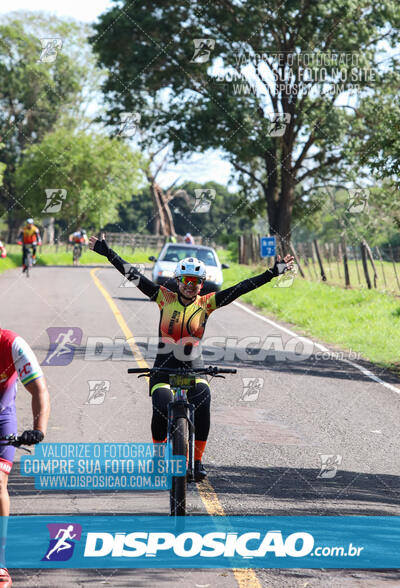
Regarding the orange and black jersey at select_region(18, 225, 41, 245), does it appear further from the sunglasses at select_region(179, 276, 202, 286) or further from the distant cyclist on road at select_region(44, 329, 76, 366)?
the sunglasses at select_region(179, 276, 202, 286)

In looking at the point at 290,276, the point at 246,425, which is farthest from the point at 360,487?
the point at 290,276

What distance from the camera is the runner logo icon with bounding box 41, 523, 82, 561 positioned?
5707 millimetres

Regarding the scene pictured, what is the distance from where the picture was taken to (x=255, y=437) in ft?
30.7

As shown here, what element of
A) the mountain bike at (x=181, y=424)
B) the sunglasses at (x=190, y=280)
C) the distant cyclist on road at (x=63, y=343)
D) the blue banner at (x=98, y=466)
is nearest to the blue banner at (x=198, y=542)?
the mountain bike at (x=181, y=424)

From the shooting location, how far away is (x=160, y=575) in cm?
537

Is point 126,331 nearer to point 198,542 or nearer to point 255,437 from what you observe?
point 255,437

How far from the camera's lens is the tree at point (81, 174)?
64938 millimetres

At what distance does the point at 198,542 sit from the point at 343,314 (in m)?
17.5

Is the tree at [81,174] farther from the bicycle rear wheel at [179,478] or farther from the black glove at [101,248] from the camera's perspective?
the bicycle rear wheel at [179,478]

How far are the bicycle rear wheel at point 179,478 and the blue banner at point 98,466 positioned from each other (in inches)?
6.2

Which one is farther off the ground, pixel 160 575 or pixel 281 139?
pixel 281 139

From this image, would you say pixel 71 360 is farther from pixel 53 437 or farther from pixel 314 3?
pixel 314 3

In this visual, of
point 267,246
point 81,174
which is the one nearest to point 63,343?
point 267,246

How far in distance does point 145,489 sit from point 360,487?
1.86 m
